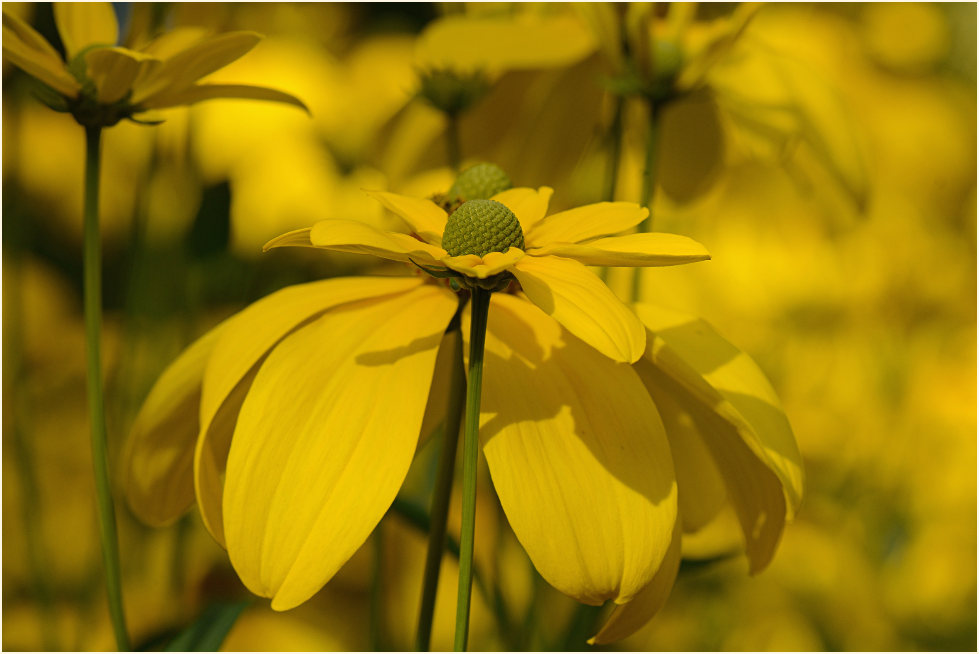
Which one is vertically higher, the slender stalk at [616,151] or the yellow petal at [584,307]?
the slender stalk at [616,151]

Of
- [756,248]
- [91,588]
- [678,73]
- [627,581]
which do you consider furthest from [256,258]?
[756,248]

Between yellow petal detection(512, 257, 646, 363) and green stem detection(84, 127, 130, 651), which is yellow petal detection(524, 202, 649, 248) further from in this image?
green stem detection(84, 127, 130, 651)

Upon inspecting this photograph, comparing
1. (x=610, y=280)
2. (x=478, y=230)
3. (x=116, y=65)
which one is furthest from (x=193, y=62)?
(x=610, y=280)

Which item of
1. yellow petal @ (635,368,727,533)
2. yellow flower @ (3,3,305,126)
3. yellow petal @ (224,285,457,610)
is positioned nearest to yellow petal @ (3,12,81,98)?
yellow flower @ (3,3,305,126)

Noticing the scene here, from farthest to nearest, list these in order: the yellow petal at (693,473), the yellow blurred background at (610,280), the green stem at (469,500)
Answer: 1. the yellow blurred background at (610,280)
2. the yellow petal at (693,473)
3. the green stem at (469,500)

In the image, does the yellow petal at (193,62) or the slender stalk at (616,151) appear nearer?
the yellow petal at (193,62)

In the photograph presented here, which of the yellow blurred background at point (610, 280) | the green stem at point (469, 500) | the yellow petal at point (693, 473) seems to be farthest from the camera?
the yellow blurred background at point (610, 280)

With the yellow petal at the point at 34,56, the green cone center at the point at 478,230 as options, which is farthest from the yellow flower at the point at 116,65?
the green cone center at the point at 478,230

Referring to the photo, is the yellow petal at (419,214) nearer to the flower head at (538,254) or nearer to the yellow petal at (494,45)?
the flower head at (538,254)

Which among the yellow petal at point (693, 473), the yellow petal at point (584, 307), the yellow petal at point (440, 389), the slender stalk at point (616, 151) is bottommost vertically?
the yellow petal at point (693, 473)
